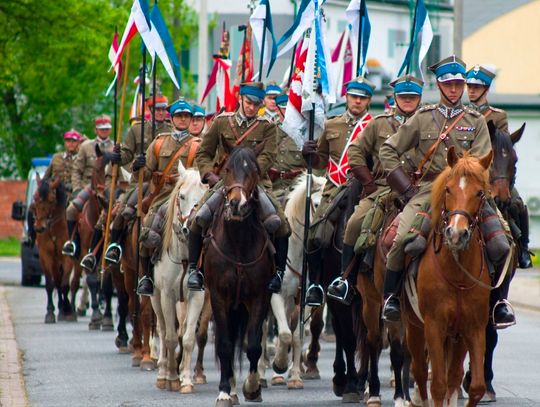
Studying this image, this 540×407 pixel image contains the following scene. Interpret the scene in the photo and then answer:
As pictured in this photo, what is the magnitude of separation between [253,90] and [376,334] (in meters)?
2.66

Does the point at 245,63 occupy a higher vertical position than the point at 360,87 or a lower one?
higher

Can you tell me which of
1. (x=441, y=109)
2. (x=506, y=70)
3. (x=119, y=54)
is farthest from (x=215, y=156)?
(x=506, y=70)

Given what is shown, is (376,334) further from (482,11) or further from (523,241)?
(482,11)

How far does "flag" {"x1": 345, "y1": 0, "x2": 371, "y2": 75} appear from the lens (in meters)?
18.0

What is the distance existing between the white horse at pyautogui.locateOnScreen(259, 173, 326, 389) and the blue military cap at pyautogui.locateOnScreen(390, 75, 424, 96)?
7.21 ft

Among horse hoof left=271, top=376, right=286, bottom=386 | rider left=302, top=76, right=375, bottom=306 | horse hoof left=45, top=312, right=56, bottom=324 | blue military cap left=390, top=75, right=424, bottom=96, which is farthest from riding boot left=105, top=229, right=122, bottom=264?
horse hoof left=45, top=312, right=56, bottom=324

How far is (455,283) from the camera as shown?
1180cm

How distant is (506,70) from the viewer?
7356 centimetres

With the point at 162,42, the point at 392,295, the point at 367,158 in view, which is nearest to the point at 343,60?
the point at 162,42

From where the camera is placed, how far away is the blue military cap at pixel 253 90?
598 inches

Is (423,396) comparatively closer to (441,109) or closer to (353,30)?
(441,109)

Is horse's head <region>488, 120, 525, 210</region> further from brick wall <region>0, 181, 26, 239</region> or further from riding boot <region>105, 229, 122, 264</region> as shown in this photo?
brick wall <region>0, 181, 26, 239</region>

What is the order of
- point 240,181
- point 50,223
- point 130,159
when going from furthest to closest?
Answer: point 50,223 < point 130,159 < point 240,181

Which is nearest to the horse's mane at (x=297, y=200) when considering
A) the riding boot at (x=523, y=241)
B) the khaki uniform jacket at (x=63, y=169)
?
the riding boot at (x=523, y=241)
